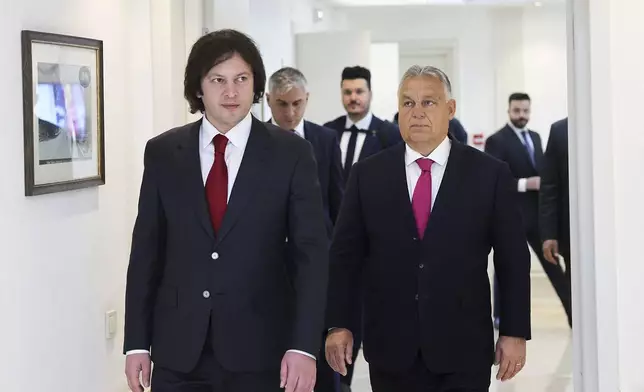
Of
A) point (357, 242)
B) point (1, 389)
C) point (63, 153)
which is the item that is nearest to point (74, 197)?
point (63, 153)

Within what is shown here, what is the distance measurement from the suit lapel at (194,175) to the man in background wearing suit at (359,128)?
2518 mm

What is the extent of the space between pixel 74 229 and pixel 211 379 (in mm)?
1574

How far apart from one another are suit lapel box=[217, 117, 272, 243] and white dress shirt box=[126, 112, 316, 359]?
0.08 ft

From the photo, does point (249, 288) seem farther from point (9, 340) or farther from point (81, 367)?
point (81, 367)

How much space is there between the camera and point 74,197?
12.6 ft

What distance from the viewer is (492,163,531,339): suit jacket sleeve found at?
2.75m

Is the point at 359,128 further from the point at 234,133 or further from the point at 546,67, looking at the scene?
the point at 546,67

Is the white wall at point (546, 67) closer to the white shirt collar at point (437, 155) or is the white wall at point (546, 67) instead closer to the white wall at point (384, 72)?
the white wall at point (384, 72)

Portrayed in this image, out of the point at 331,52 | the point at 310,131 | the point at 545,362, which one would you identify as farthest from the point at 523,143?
the point at 310,131

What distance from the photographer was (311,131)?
14.3 feet

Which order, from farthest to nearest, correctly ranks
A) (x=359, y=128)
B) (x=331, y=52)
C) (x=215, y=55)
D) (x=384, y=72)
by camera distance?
(x=384, y=72), (x=331, y=52), (x=359, y=128), (x=215, y=55)

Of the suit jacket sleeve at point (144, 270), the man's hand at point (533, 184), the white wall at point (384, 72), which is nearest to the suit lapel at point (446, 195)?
the suit jacket sleeve at point (144, 270)

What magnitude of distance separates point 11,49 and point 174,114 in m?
1.55

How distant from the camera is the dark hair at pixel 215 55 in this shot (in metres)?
2.53
